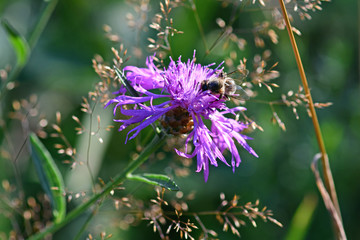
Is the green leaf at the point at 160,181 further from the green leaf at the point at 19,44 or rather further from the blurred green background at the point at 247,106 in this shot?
the blurred green background at the point at 247,106

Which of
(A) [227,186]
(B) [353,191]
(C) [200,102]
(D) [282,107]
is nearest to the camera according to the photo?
Answer: (C) [200,102]

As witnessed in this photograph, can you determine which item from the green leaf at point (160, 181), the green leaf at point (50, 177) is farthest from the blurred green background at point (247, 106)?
the green leaf at point (160, 181)

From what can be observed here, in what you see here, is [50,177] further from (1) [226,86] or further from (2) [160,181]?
(1) [226,86]

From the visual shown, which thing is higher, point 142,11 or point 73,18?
point 142,11

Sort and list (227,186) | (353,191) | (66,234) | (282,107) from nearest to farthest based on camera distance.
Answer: (66,234) → (227,186) → (353,191) → (282,107)

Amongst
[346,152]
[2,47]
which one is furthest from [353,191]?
[2,47]

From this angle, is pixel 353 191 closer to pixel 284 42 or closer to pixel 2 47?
pixel 284 42
